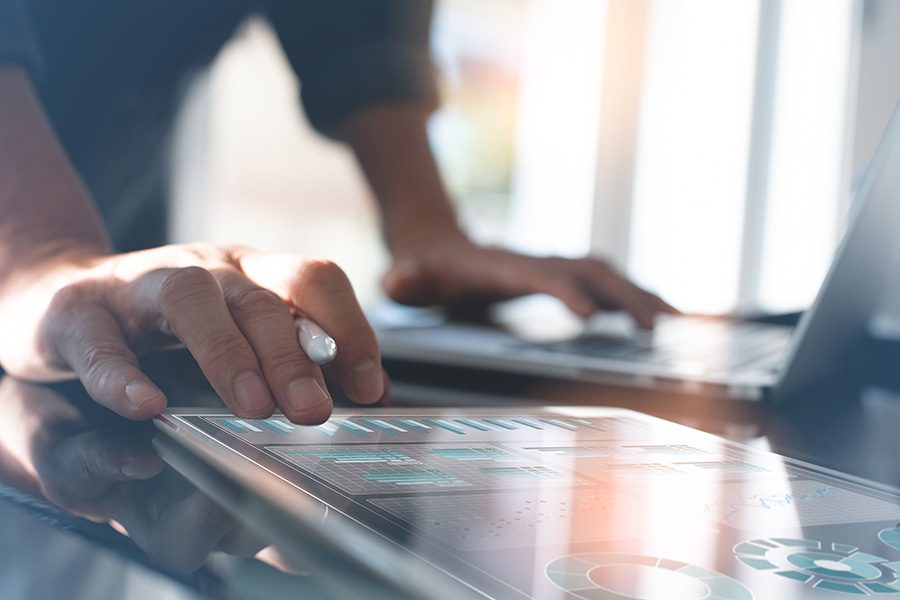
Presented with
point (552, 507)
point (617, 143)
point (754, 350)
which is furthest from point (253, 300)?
point (617, 143)

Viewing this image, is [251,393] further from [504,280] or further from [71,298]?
[504,280]

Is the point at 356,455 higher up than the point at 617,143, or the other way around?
the point at 617,143

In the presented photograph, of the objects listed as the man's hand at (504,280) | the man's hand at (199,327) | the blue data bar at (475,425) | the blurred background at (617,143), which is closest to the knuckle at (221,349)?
the man's hand at (199,327)

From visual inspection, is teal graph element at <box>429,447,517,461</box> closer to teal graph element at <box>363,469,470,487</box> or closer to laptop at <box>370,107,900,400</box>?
teal graph element at <box>363,469,470,487</box>

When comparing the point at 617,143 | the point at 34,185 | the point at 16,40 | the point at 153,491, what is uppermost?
the point at 617,143

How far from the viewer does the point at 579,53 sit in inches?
178

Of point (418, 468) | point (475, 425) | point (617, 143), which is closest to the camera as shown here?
point (418, 468)

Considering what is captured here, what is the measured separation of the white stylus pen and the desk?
0.06m

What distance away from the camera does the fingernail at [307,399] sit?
1.37 feet

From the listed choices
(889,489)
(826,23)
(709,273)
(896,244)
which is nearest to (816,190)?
(826,23)

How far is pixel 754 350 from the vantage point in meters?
0.86

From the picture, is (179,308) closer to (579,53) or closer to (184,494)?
(184,494)

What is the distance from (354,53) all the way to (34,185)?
607mm

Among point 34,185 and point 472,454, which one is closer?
point 472,454
